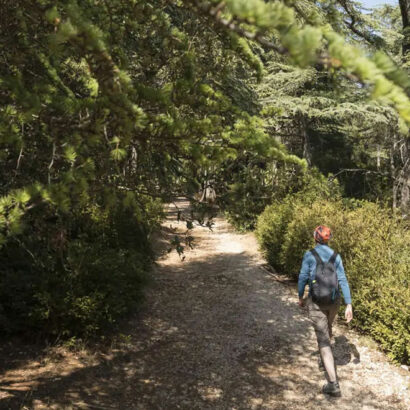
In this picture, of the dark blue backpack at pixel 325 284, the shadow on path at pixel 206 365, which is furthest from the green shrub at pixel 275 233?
the dark blue backpack at pixel 325 284

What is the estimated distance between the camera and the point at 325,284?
4906 mm

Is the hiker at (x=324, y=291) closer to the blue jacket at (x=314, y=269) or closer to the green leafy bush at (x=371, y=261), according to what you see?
the blue jacket at (x=314, y=269)

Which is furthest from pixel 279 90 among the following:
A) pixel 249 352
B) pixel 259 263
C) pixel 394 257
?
pixel 249 352

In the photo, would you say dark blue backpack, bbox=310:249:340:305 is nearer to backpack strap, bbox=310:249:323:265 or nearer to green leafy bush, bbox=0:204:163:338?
backpack strap, bbox=310:249:323:265

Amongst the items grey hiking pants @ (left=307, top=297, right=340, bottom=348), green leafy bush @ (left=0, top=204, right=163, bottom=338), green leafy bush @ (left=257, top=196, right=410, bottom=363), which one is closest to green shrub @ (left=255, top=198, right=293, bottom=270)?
green leafy bush @ (left=257, top=196, right=410, bottom=363)

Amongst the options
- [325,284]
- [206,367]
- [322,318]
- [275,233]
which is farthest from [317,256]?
[275,233]

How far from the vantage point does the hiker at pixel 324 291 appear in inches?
194

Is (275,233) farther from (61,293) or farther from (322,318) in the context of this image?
(61,293)

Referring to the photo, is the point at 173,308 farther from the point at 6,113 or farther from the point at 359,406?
the point at 6,113

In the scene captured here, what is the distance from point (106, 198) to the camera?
2381 millimetres

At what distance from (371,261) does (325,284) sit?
2506 mm

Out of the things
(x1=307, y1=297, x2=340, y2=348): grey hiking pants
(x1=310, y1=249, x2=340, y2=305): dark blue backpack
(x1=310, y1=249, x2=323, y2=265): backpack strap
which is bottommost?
(x1=307, y1=297, x2=340, y2=348): grey hiking pants

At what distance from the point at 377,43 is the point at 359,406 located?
37.0ft

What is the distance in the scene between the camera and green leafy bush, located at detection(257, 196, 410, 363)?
19.0 ft
